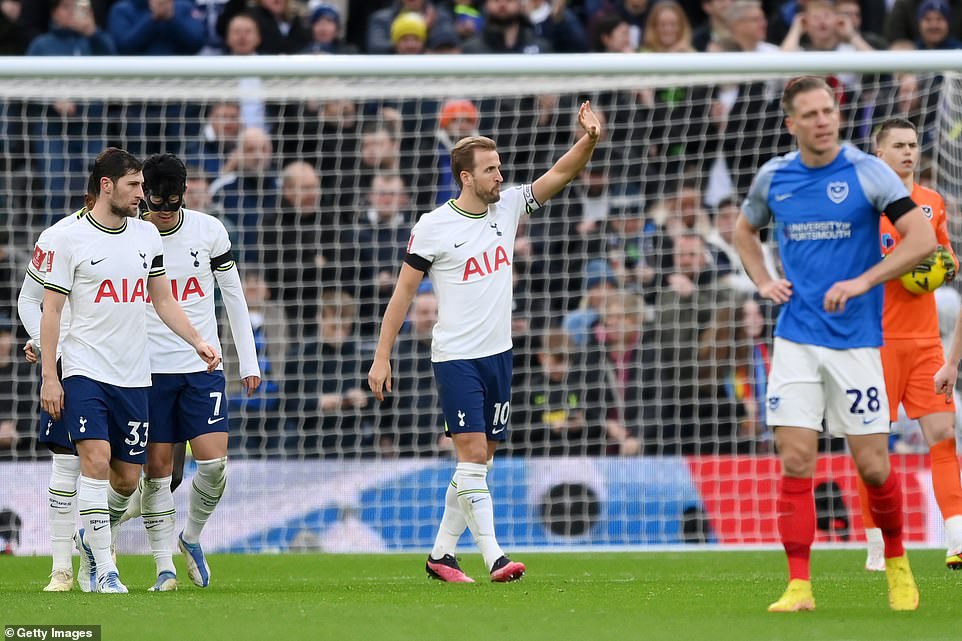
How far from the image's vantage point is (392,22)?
15773mm

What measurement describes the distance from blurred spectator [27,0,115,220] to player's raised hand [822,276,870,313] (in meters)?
8.78

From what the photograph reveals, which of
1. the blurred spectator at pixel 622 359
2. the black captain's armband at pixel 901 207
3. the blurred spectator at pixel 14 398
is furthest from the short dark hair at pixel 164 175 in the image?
the blurred spectator at pixel 622 359

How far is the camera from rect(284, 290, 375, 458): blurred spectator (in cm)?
1341

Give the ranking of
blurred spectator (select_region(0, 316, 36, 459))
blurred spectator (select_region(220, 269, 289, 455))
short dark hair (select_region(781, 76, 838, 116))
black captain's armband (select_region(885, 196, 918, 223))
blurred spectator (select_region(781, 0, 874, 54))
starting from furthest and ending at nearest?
1. blurred spectator (select_region(781, 0, 874, 54))
2. blurred spectator (select_region(220, 269, 289, 455))
3. blurred spectator (select_region(0, 316, 36, 459))
4. short dark hair (select_region(781, 76, 838, 116))
5. black captain's armband (select_region(885, 196, 918, 223))

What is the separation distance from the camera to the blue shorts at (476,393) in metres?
8.58

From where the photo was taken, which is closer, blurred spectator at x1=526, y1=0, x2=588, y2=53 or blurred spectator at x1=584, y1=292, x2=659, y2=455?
blurred spectator at x1=584, y1=292, x2=659, y2=455

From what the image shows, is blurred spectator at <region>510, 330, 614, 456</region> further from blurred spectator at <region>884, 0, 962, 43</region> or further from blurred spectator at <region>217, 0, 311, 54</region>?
blurred spectator at <region>884, 0, 962, 43</region>

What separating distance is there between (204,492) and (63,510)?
32.2 inches

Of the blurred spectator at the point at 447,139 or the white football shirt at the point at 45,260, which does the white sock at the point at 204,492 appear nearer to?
the white football shirt at the point at 45,260

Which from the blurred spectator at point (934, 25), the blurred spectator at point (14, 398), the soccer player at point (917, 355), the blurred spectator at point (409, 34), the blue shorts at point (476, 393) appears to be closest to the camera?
the blue shorts at point (476, 393)

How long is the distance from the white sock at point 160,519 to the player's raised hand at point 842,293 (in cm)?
424

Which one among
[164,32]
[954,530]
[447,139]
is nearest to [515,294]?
[447,139]

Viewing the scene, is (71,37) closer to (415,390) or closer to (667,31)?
(415,390)

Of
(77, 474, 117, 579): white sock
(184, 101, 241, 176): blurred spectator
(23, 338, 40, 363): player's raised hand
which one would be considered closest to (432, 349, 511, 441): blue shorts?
(77, 474, 117, 579): white sock
